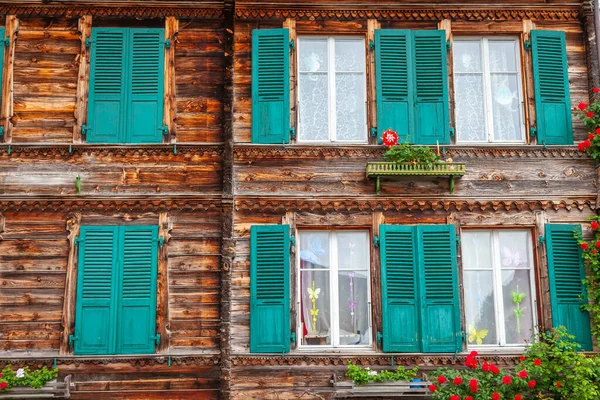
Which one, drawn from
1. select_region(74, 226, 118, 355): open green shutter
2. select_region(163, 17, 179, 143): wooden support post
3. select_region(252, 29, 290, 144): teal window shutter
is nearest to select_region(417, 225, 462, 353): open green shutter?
select_region(252, 29, 290, 144): teal window shutter

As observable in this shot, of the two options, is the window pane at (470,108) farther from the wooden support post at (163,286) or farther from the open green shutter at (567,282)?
the wooden support post at (163,286)

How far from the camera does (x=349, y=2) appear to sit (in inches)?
514

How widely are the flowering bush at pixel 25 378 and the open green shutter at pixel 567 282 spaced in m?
7.65

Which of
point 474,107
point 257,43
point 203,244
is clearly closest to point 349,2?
point 257,43

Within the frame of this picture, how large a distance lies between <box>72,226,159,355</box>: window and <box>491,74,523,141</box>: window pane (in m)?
5.81

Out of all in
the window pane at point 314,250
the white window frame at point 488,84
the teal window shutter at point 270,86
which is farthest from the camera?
the white window frame at point 488,84

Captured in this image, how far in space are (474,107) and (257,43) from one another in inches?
146

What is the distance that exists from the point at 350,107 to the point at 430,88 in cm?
133

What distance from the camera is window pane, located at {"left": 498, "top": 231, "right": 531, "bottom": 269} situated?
Answer: 490 inches

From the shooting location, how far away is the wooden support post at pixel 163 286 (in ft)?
39.1

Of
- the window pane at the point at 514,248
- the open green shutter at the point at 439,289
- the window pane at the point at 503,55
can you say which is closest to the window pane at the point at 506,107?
the window pane at the point at 503,55

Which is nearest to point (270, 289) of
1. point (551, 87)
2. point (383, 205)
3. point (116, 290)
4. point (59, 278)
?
point (383, 205)

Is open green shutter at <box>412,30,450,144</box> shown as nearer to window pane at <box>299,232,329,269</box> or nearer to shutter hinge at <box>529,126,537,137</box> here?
shutter hinge at <box>529,126,537,137</box>

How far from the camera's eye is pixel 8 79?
12703mm
